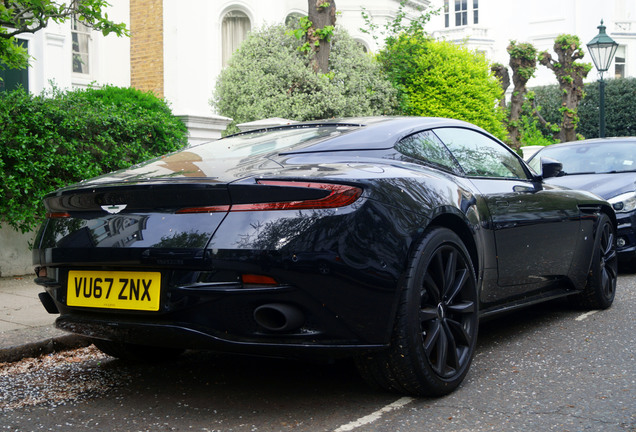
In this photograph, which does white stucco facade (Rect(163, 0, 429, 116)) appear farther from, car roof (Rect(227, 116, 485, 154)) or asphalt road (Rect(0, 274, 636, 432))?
asphalt road (Rect(0, 274, 636, 432))

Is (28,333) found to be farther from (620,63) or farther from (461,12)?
(620,63)

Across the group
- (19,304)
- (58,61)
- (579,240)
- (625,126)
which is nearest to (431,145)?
(579,240)

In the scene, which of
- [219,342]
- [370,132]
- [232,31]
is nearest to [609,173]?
[370,132]

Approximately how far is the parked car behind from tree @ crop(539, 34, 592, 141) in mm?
12283

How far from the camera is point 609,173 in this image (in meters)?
Result: 8.82

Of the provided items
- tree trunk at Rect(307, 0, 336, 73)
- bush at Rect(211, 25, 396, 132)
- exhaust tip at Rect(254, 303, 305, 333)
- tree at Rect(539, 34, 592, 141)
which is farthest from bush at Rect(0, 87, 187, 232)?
tree at Rect(539, 34, 592, 141)

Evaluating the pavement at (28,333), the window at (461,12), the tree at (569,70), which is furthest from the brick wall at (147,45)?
the window at (461,12)

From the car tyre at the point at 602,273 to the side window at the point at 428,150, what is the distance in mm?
2025

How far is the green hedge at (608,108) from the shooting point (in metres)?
34.9

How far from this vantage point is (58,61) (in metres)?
13.3

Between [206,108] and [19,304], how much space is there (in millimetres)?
10343

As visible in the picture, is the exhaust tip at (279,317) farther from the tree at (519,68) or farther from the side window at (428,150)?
the tree at (519,68)

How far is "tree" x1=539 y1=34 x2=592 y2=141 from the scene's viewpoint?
830 inches

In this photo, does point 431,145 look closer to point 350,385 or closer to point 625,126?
point 350,385
